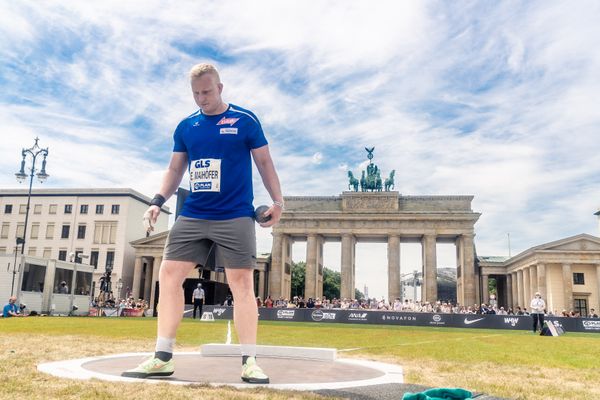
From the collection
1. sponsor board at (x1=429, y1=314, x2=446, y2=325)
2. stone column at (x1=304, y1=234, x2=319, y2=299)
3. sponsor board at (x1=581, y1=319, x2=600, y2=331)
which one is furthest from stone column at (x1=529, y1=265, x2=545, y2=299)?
sponsor board at (x1=429, y1=314, x2=446, y2=325)

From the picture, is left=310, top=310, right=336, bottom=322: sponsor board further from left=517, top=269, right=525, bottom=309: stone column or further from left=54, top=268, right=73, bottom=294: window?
left=517, top=269, right=525, bottom=309: stone column

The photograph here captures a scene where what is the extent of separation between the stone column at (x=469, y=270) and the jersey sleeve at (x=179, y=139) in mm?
63831

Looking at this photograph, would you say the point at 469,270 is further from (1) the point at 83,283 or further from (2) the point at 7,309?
(2) the point at 7,309

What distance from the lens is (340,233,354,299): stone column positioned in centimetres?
6412

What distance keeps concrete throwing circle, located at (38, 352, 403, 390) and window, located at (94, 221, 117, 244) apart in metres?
69.0

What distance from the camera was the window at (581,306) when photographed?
59.7m

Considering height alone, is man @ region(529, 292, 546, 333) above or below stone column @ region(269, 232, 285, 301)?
below

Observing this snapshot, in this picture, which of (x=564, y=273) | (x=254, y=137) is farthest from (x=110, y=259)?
(x=254, y=137)

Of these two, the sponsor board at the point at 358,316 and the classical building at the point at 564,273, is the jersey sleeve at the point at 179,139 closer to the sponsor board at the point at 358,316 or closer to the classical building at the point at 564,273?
the sponsor board at the point at 358,316

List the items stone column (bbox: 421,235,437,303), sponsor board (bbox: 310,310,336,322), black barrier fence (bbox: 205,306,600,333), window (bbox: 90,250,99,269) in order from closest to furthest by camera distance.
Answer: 1. black barrier fence (bbox: 205,306,600,333)
2. sponsor board (bbox: 310,310,336,322)
3. stone column (bbox: 421,235,437,303)
4. window (bbox: 90,250,99,269)

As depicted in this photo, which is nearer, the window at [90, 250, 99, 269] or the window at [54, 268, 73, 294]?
the window at [54, 268, 73, 294]

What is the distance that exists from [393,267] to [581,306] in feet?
71.7

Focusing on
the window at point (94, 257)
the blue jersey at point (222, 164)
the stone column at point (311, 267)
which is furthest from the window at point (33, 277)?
the window at point (94, 257)

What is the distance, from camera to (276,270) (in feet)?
220
